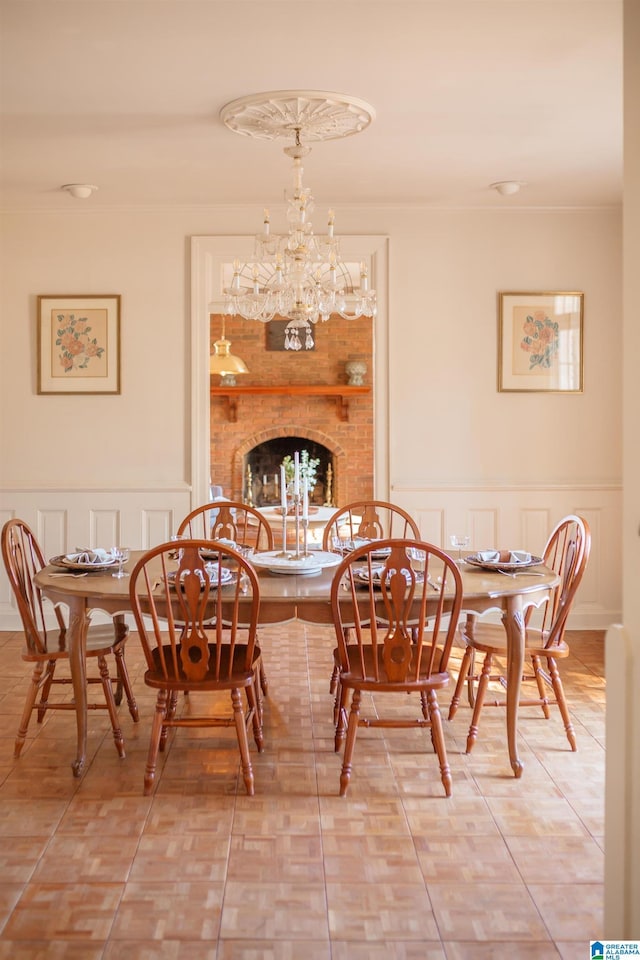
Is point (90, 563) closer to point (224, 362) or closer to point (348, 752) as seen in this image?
point (348, 752)

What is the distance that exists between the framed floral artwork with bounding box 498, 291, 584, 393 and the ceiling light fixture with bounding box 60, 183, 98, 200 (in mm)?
2577

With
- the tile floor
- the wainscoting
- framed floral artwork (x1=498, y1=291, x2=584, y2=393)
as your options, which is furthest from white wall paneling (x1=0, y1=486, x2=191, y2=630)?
framed floral artwork (x1=498, y1=291, x2=584, y2=393)


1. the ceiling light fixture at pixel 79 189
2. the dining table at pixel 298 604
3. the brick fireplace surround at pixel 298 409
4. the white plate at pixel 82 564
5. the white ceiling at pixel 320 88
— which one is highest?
the ceiling light fixture at pixel 79 189

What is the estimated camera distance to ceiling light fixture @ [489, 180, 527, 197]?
4841 millimetres

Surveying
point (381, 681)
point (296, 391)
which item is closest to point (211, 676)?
point (381, 681)

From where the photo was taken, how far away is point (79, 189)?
4.92m

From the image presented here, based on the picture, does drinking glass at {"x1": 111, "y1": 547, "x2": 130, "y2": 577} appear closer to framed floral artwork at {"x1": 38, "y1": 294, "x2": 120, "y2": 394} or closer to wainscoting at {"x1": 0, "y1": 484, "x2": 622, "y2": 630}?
wainscoting at {"x1": 0, "y1": 484, "x2": 622, "y2": 630}

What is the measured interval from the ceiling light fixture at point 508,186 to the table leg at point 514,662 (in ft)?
8.94

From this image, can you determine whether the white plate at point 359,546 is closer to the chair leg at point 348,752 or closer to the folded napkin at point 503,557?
the folded napkin at point 503,557

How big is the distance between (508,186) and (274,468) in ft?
16.1

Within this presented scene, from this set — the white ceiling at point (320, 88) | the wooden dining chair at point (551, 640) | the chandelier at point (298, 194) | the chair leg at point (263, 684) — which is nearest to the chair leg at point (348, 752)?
the wooden dining chair at point (551, 640)

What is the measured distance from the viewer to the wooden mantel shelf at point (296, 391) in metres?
8.77

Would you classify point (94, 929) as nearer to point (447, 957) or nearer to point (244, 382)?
point (447, 957)

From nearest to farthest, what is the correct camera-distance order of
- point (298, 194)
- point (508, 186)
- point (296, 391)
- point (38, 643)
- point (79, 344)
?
point (38, 643)
point (298, 194)
point (508, 186)
point (79, 344)
point (296, 391)
